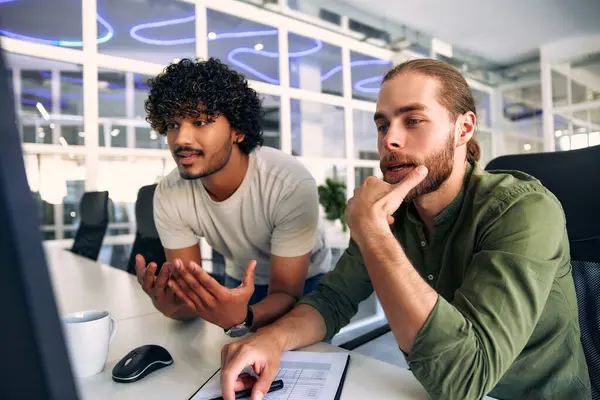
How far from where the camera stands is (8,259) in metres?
0.19

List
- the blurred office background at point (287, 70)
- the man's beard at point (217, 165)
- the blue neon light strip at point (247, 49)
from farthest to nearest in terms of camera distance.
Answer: the blue neon light strip at point (247, 49), the blurred office background at point (287, 70), the man's beard at point (217, 165)

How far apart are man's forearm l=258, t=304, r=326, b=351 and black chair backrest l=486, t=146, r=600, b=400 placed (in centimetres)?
66

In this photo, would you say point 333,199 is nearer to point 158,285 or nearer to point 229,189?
point 229,189

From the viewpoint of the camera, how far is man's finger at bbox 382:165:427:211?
0.89 m

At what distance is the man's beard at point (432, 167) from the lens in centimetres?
107

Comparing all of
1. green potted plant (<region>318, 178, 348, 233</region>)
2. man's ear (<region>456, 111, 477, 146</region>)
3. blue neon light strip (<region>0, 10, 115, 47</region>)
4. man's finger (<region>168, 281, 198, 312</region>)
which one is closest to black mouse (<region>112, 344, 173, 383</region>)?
man's finger (<region>168, 281, 198, 312</region>)

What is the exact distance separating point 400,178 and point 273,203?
1.69ft

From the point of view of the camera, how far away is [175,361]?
2.91 feet

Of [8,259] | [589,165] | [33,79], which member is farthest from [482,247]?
[33,79]

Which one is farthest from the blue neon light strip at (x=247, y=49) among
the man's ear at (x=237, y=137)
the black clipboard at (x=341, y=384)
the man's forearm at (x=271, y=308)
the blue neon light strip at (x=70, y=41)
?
the black clipboard at (x=341, y=384)

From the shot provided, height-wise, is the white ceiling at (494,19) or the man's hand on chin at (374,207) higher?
the white ceiling at (494,19)

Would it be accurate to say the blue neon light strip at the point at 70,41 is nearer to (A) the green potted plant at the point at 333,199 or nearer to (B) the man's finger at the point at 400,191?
(A) the green potted plant at the point at 333,199

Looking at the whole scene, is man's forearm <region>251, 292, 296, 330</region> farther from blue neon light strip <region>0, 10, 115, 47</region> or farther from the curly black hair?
blue neon light strip <region>0, 10, 115, 47</region>

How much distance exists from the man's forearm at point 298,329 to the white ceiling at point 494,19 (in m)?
5.22
